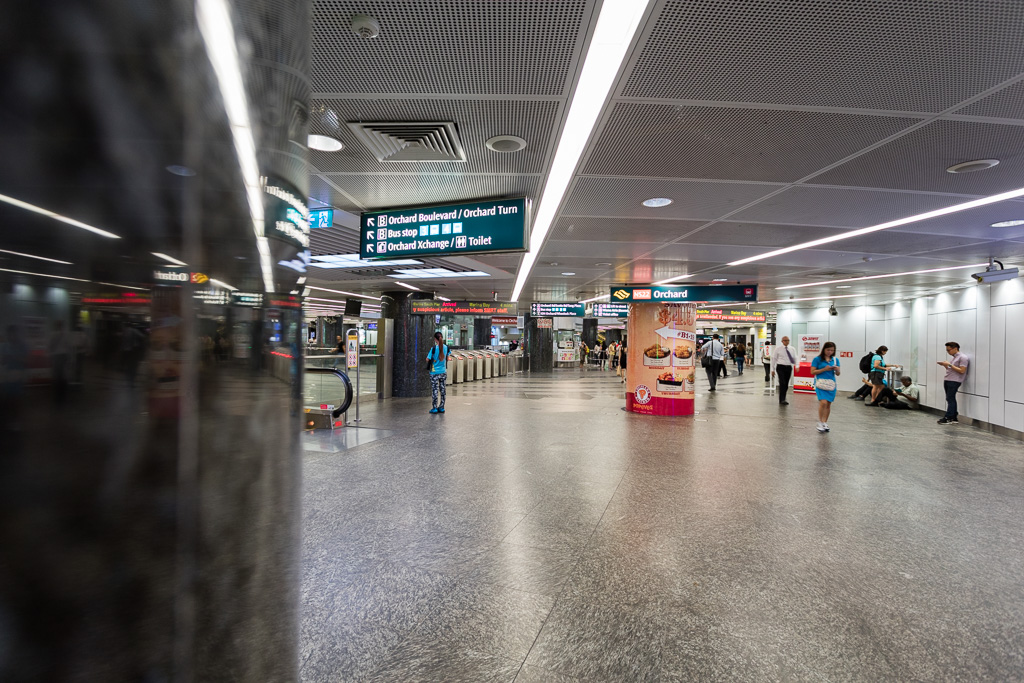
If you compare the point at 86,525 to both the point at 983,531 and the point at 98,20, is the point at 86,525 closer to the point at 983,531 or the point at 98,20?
the point at 98,20

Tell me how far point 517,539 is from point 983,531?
12.6ft

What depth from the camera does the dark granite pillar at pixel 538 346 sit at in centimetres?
2742

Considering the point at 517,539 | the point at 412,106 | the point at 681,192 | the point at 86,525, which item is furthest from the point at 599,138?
the point at 86,525

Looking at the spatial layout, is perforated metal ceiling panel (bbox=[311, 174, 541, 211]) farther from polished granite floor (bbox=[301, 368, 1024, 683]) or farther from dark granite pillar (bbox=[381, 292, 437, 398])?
dark granite pillar (bbox=[381, 292, 437, 398])

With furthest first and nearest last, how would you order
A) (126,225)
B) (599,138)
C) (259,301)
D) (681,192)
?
(681,192) → (599,138) → (259,301) → (126,225)

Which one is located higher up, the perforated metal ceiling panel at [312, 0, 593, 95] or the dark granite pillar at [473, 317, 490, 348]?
the perforated metal ceiling panel at [312, 0, 593, 95]

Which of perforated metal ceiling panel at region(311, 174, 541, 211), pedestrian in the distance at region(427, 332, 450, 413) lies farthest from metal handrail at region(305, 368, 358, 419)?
perforated metal ceiling panel at region(311, 174, 541, 211)

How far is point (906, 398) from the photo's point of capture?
1316 cm

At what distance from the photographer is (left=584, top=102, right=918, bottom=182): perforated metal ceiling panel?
3.48 meters

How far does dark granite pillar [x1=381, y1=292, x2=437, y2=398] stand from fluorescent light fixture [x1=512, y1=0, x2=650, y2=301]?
9.43 meters

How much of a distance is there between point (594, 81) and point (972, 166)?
345 centimetres

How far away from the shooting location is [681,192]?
518 cm

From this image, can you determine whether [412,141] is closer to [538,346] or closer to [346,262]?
[346,262]

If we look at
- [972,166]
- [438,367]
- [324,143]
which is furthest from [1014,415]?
[324,143]
